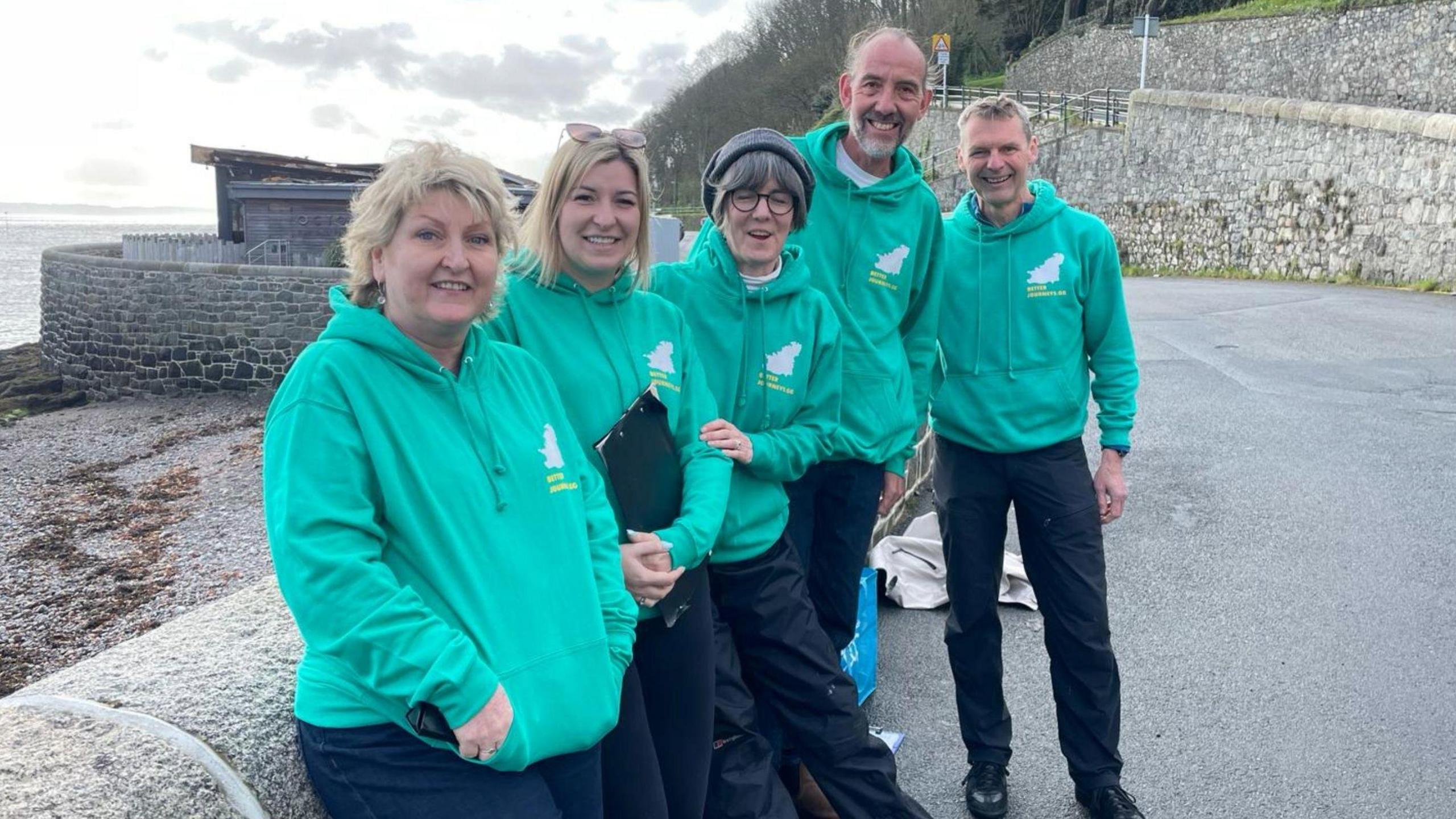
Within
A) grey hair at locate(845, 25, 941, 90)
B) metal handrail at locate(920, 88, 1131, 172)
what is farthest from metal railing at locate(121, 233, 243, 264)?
grey hair at locate(845, 25, 941, 90)

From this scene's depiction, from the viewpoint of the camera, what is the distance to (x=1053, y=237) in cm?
328

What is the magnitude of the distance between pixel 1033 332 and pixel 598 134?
1555 mm

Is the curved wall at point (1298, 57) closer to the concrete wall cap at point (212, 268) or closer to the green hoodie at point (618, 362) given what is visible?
the concrete wall cap at point (212, 268)

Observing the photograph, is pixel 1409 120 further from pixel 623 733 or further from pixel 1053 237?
pixel 623 733

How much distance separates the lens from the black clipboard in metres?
2.31

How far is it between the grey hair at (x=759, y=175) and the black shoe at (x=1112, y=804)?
188cm

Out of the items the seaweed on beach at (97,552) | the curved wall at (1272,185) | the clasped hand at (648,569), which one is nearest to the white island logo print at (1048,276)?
the clasped hand at (648,569)

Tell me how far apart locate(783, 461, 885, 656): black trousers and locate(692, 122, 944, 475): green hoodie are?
7cm

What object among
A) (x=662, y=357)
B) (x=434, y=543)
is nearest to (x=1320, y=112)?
(x=662, y=357)

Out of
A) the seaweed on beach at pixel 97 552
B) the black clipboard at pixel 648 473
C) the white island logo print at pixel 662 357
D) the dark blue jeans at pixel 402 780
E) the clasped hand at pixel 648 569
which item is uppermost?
the white island logo print at pixel 662 357

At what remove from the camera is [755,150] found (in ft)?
8.99

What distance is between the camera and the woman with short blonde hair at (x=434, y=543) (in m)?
1.69

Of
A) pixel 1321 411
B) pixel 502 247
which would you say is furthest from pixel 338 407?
A: pixel 1321 411

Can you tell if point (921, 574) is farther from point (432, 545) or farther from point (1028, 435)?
point (432, 545)
